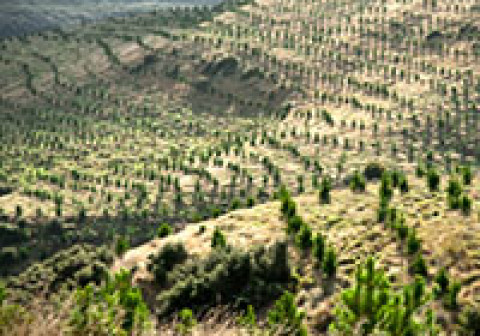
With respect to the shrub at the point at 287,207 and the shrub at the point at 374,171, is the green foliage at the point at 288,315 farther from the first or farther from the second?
the shrub at the point at 374,171

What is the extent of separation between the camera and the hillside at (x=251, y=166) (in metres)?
15.4

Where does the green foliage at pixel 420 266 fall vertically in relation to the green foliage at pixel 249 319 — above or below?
below

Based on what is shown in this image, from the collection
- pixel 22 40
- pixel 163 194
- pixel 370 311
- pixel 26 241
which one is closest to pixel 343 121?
pixel 163 194

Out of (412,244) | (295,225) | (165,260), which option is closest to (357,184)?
(295,225)

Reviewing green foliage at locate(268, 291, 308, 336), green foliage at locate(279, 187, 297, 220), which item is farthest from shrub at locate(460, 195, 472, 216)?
green foliage at locate(268, 291, 308, 336)

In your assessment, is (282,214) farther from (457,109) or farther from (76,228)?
(457,109)

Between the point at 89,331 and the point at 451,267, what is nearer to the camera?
the point at 89,331

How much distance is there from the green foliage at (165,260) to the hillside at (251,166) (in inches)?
4.6

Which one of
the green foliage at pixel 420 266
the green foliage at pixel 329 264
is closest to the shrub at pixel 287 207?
the green foliage at pixel 329 264

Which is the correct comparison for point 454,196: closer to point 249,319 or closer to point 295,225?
point 295,225

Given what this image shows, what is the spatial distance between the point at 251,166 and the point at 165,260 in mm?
32287

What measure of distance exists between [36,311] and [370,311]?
684cm

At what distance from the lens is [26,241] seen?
149ft

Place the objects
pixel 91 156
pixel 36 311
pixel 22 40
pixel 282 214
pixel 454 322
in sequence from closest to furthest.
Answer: pixel 36 311 < pixel 454 322 < pixel 282 214 < pixel 91 156 < pixel 22 40
